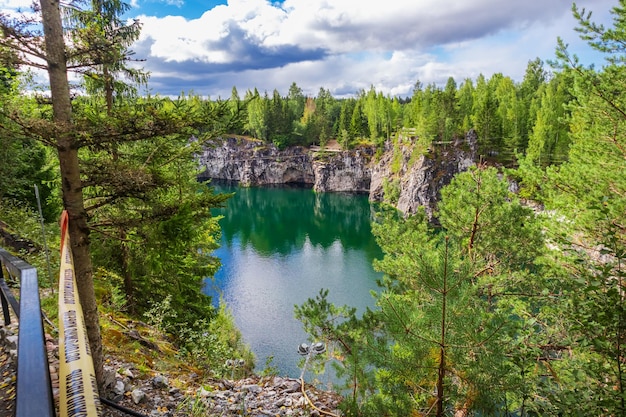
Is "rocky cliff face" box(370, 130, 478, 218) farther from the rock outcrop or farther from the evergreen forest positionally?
the evergreen forest

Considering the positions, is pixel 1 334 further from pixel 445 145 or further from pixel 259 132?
pixel 259 132

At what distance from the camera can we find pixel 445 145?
Answer: 49.4 metres

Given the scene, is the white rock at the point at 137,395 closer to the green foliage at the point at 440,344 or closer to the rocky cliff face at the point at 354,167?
the green foliage at the point at 440,344

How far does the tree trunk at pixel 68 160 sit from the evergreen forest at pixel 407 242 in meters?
0.02

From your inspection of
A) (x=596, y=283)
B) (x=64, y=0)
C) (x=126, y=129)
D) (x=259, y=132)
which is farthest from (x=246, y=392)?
(x=259, y=132)

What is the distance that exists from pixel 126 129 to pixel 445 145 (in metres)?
50.1

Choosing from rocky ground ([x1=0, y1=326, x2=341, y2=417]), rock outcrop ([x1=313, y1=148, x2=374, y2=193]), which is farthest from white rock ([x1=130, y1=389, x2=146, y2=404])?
rock outcrop ([x1=313, y1=148, x2=374, y2=193])

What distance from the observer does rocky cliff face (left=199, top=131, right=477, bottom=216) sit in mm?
48375

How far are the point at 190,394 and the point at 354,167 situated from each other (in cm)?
6797

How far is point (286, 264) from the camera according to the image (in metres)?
34.4

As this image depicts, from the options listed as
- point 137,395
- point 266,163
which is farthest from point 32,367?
point 266,163

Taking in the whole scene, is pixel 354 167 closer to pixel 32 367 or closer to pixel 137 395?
pixel 137 395

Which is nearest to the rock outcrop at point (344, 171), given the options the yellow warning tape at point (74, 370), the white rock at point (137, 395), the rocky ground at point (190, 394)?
the rocky ground at point (190, 394)

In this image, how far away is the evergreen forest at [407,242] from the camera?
3.78 metres
